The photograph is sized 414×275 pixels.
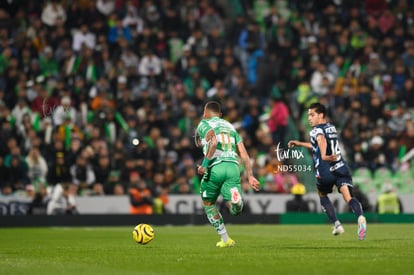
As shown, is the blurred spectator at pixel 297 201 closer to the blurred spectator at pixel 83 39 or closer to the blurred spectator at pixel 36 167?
the blurred spectator at pixel 36 167

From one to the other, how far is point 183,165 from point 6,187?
5.08m

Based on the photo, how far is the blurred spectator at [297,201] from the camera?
27562 mm

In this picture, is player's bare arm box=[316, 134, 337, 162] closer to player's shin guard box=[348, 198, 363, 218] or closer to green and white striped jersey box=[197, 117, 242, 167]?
player's shin guard box=[348, 198, 363, 218]

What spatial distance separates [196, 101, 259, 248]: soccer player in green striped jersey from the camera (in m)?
14.7

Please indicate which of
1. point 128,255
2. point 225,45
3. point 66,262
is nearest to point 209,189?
point 128,255

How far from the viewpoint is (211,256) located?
1316cm

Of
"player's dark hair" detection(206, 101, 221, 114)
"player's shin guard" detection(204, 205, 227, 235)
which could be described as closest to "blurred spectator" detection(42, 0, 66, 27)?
"player's dark hair" detection(206, 101, 221, 114)

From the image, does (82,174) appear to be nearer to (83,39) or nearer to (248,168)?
(83,39)

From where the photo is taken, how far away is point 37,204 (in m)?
26.9

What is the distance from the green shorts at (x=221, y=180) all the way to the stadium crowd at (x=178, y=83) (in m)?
12.1

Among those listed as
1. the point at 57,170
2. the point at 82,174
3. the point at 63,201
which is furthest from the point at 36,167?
the point at 82,174

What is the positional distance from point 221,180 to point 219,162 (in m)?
0.28

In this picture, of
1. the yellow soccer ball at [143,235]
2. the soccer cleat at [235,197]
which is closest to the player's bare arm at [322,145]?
the soccer cleat at [235,197]

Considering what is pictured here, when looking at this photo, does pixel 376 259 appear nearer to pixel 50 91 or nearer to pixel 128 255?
pixel 128 255
